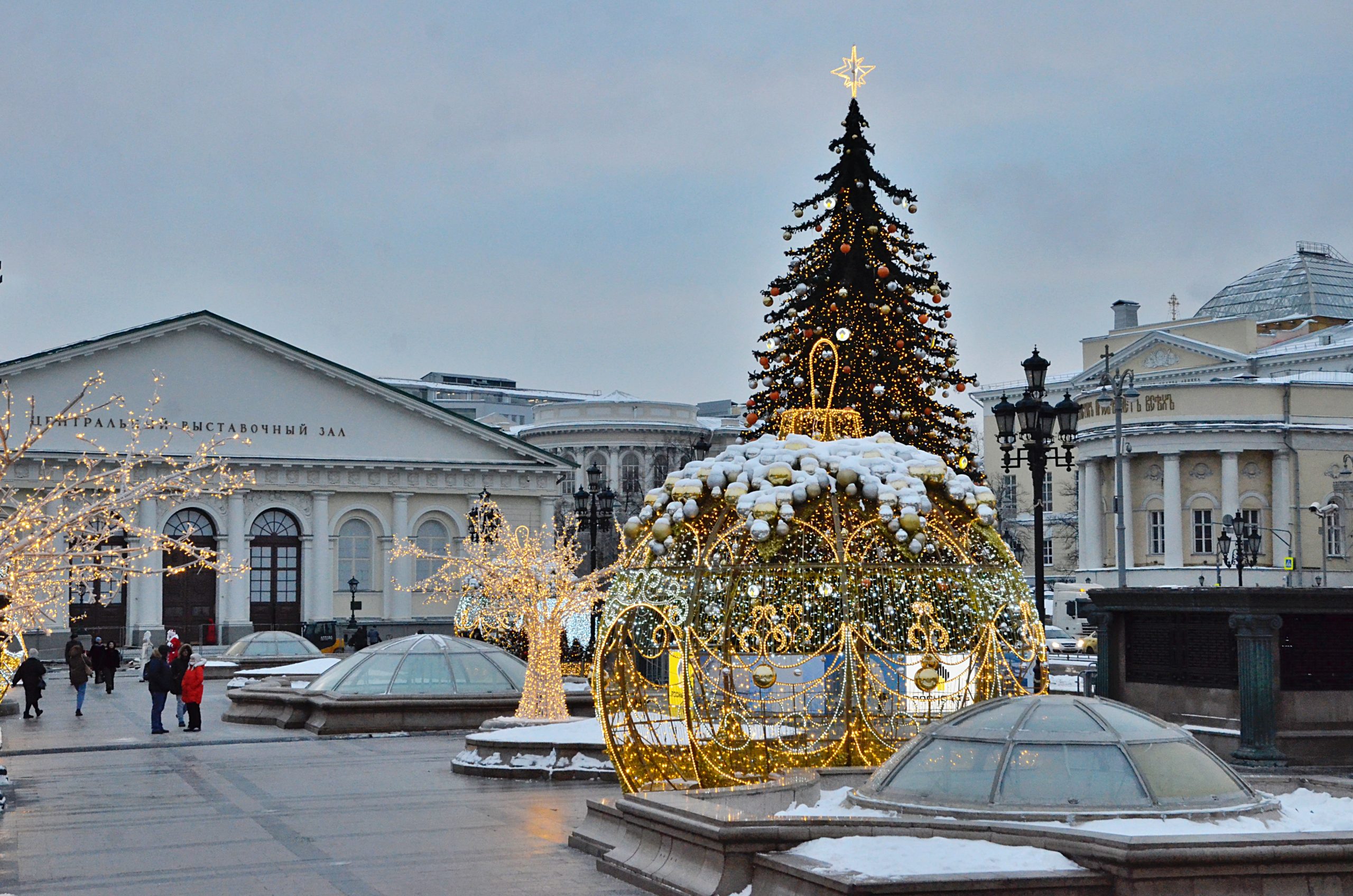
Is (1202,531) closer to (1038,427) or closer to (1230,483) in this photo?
(1230,483)

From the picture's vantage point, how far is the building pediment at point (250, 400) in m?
52.8

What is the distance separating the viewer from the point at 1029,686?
14797mm

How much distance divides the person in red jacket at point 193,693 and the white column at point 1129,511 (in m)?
46.8

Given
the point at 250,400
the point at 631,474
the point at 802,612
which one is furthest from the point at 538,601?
the point at 631,474

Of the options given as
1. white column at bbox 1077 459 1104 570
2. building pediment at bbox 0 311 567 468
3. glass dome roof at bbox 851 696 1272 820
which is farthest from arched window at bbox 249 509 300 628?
glass dome roof at bbox 851 696 1272 820

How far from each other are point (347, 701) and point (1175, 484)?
47.0 metres

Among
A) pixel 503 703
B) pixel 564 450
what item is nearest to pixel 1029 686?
pixel 503 703

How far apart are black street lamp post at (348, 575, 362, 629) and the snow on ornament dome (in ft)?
144

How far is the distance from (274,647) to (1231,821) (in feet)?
114

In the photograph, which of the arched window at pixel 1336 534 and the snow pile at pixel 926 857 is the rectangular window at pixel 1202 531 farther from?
the snow pile at pixel 926 857

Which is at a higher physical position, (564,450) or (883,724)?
(564,450)

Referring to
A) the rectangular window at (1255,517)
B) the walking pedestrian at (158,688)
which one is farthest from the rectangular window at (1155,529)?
the walking pedestrian at (158,688)

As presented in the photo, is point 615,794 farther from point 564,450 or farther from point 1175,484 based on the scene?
point 564,450

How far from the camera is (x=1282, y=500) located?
2466 inches
